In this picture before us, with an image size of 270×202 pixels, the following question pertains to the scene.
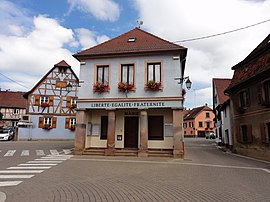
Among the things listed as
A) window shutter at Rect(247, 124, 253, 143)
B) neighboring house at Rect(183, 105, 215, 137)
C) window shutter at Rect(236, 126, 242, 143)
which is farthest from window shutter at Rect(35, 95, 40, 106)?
neighboring house at Rect(183, 105, 215, 137)

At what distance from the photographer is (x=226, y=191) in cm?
679

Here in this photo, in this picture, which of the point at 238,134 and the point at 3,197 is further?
the point at 238,134

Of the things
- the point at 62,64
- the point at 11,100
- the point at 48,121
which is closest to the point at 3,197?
the point at 48,121

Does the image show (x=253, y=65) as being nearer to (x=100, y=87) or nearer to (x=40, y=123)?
(x=100, y=87)

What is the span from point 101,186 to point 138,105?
857 cm

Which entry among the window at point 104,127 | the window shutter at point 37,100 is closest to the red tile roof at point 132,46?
the window at point 104,127

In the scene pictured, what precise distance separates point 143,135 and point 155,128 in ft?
5.18

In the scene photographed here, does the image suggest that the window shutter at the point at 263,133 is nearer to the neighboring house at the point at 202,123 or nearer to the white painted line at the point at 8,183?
the white painted line at the point at 8,183

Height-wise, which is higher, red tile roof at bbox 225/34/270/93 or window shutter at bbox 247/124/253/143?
red tile roof at bbox 225/34/270/93

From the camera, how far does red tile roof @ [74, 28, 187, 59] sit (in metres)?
15.7

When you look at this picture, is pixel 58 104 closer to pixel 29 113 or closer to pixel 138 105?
pixel 29 113

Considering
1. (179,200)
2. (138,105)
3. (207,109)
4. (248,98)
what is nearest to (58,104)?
(138,105)

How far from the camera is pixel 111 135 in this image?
15297mm

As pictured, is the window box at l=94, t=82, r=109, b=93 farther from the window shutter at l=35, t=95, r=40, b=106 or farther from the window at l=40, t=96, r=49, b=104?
the window shutter at l=35, t=95, r=40, b=106
